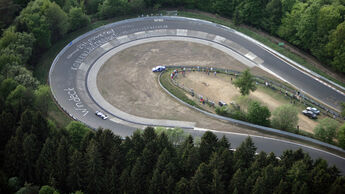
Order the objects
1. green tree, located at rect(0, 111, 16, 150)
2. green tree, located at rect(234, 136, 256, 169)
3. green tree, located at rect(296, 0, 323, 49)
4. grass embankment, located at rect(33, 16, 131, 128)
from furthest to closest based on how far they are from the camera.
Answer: green tree, located at rect(296, 0, 323, 49), grass embankment, located at rect(33, 16, 131, 128), green tree, located at rect(0, 111, 16, 150), green tree, located at rect(234, 136, 256, 169)

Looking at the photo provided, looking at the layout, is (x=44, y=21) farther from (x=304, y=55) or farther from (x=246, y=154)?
(x=304, y=55)

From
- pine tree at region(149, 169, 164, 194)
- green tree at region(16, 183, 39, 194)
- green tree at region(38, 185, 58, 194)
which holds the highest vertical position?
pine tree at region(149, 169, 164, 194)

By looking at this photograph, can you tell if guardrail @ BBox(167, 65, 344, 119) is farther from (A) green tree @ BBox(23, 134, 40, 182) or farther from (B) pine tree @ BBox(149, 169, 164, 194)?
(A) green tree @ BBox(23, 134, 40, 182)

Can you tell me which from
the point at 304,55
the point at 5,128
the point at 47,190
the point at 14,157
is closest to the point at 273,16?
the point at 304,55

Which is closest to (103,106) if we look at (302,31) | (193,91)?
(193,91)

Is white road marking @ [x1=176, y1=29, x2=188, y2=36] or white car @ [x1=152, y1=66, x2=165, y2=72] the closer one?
white car @ [x1=152, y1=66, x2=165, y2=72]

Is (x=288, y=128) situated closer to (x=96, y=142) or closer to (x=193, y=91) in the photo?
(x=193, y=91)

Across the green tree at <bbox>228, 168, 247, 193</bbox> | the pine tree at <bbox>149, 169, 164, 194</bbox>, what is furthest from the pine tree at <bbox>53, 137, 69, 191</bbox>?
the green tree at <bbox>228, 168, 247, 193</bbox>
